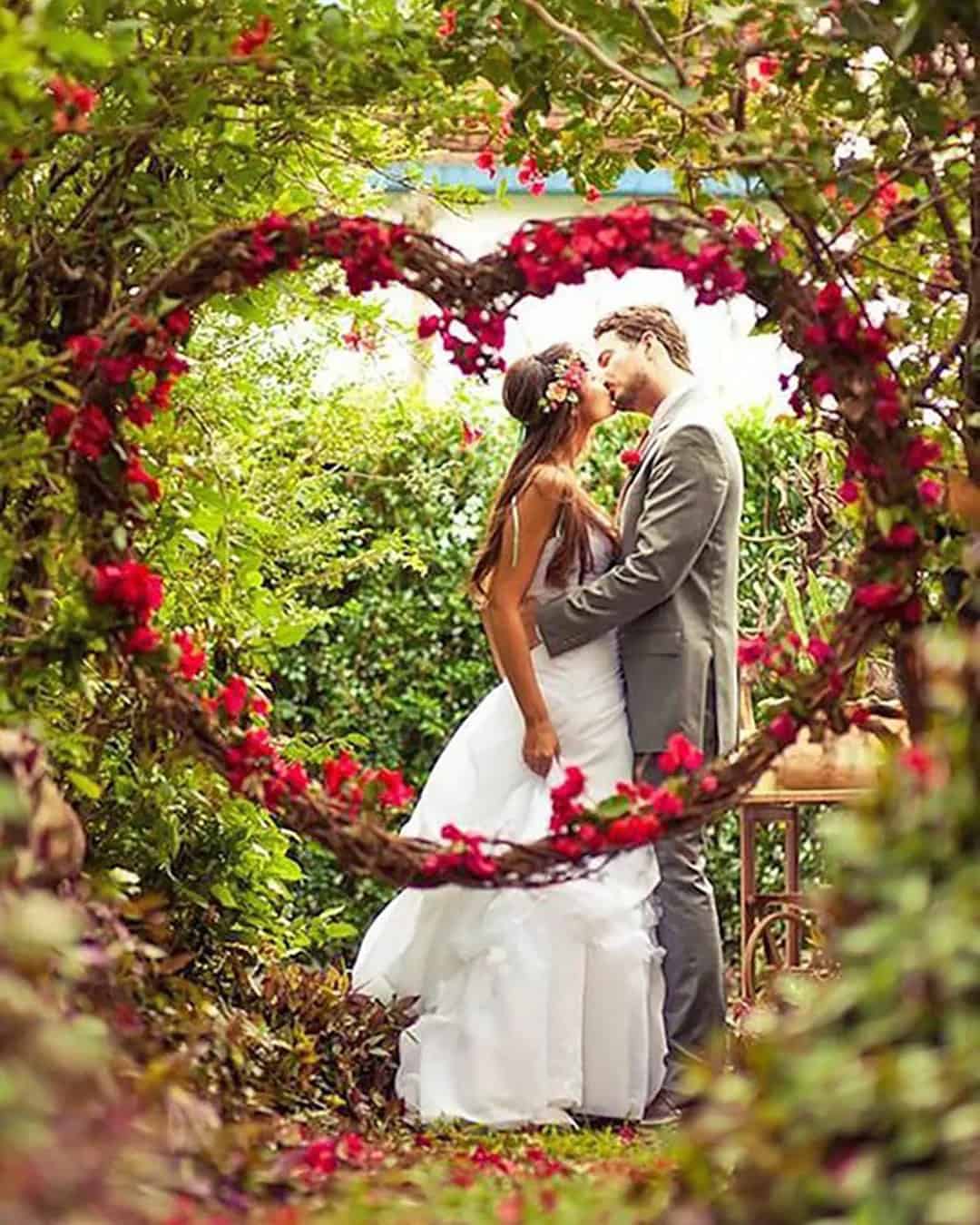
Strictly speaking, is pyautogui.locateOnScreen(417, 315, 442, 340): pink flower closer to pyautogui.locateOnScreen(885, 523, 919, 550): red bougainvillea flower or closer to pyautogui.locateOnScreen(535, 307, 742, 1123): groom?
pyautogui.locateOnScreen(885, 523, 919, 550): red bougainvillea flower

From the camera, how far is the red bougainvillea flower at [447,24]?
4.52 m

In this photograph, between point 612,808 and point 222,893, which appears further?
point 222,893

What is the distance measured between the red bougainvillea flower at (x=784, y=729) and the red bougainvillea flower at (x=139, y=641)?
3.66 feet

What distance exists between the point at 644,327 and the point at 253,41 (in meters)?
1.59

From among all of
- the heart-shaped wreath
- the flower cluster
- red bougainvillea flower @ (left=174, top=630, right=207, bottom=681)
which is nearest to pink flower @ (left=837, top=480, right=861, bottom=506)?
the heart-shaped wreath

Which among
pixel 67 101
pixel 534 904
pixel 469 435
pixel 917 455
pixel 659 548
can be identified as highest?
pixel 469 435

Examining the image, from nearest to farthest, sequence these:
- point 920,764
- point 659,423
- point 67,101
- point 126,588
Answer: point 920,764 < point 67,101 < point 126,588 < point 659,423

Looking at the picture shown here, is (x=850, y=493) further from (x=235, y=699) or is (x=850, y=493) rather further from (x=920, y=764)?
(x=920, y=764)

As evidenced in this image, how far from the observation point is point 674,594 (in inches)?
211

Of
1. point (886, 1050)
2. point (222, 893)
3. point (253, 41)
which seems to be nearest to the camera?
point (886, 1050)

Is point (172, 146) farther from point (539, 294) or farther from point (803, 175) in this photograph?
point (803, 175)

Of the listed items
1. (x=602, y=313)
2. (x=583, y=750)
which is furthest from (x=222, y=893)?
(x=602, y=313)

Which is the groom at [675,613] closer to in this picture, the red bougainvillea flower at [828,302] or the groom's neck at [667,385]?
the groom's neck at [667,385]

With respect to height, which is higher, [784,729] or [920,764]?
[784,729]
